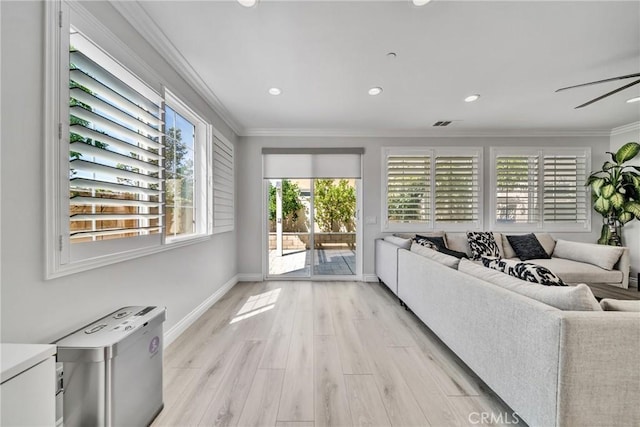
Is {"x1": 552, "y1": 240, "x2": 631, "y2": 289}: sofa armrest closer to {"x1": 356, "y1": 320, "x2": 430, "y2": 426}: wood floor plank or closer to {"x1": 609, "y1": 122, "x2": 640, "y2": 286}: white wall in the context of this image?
{"x1": 609, "y1": 122, "x2": 640, "y2": 286}: white wall

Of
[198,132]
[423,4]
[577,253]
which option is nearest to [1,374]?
[423,4]

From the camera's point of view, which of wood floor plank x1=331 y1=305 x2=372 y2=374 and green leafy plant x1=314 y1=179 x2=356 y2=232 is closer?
wood floor plank x1=331 y1=305 x2=372 y2=374

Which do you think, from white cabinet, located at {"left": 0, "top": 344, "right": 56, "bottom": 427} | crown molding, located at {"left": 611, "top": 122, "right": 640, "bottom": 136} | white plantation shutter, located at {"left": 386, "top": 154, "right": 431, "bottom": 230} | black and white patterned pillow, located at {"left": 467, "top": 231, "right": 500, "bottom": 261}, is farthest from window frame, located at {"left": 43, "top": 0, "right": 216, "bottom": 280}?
crown molding, located at {"left": 611, "top": 122, "right": 640, "bottom": 136}

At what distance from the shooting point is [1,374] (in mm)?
712

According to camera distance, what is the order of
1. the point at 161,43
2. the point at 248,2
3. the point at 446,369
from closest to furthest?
the point at 248,2 → the point at 446,369 → the point at 161,43

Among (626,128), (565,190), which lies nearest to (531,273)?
(565,190)

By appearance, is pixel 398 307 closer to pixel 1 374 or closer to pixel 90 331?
pixel 90 331

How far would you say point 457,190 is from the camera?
4.39 meters

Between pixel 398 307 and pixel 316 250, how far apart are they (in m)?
1.70

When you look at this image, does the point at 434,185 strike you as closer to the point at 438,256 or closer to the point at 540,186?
the point at 540,186

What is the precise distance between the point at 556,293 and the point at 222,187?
3.47 m

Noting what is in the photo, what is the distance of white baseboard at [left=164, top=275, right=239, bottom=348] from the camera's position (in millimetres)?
2256

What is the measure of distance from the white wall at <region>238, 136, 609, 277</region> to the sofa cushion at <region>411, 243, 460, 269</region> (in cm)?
137

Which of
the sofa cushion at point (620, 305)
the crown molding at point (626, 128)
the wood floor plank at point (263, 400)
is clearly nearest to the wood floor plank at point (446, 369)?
the sofa cushion at point (620, 305)
